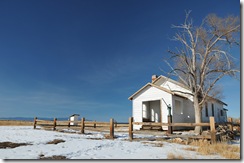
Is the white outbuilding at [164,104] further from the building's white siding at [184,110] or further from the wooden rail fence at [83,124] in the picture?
the wooden rail fence at [83,124]

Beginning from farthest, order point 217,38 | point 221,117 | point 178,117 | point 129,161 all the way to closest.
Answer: point 221,117, point 178,117, point 217,38, point 129,161

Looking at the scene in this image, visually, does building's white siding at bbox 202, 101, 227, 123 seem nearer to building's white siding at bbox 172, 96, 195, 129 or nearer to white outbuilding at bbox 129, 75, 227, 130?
white outbuilding at bbox 129, 75, 227, 130

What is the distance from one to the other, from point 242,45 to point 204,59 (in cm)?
523

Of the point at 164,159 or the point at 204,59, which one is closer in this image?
the point at 164,159

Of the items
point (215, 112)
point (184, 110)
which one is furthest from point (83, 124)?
point (215, 112)

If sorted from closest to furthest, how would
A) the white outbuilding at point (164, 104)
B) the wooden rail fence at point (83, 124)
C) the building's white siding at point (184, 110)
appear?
the wooden rail fence at point (83, 124)
the white outbuilding at point (164, 104)
the building's white siding at point (184, 110)

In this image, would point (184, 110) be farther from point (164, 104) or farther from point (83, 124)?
point (83, 124)

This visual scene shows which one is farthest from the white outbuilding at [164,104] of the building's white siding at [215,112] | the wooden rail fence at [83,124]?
the wooden rail fence at [83,124]

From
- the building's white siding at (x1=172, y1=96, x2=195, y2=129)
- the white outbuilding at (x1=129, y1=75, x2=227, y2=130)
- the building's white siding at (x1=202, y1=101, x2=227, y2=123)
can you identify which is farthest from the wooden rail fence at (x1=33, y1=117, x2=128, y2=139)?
the building's white siding at (x1=202, y1=101, x2=227, y2=123)

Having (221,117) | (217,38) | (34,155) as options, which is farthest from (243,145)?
(221,117)

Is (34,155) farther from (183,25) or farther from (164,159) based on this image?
(183,25)

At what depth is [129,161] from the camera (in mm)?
5398

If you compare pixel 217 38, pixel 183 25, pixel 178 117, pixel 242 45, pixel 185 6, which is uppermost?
pixel 185 6

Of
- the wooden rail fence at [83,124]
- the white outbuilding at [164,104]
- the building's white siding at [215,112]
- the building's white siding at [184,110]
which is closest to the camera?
the wooden rail fence at [83,124]
